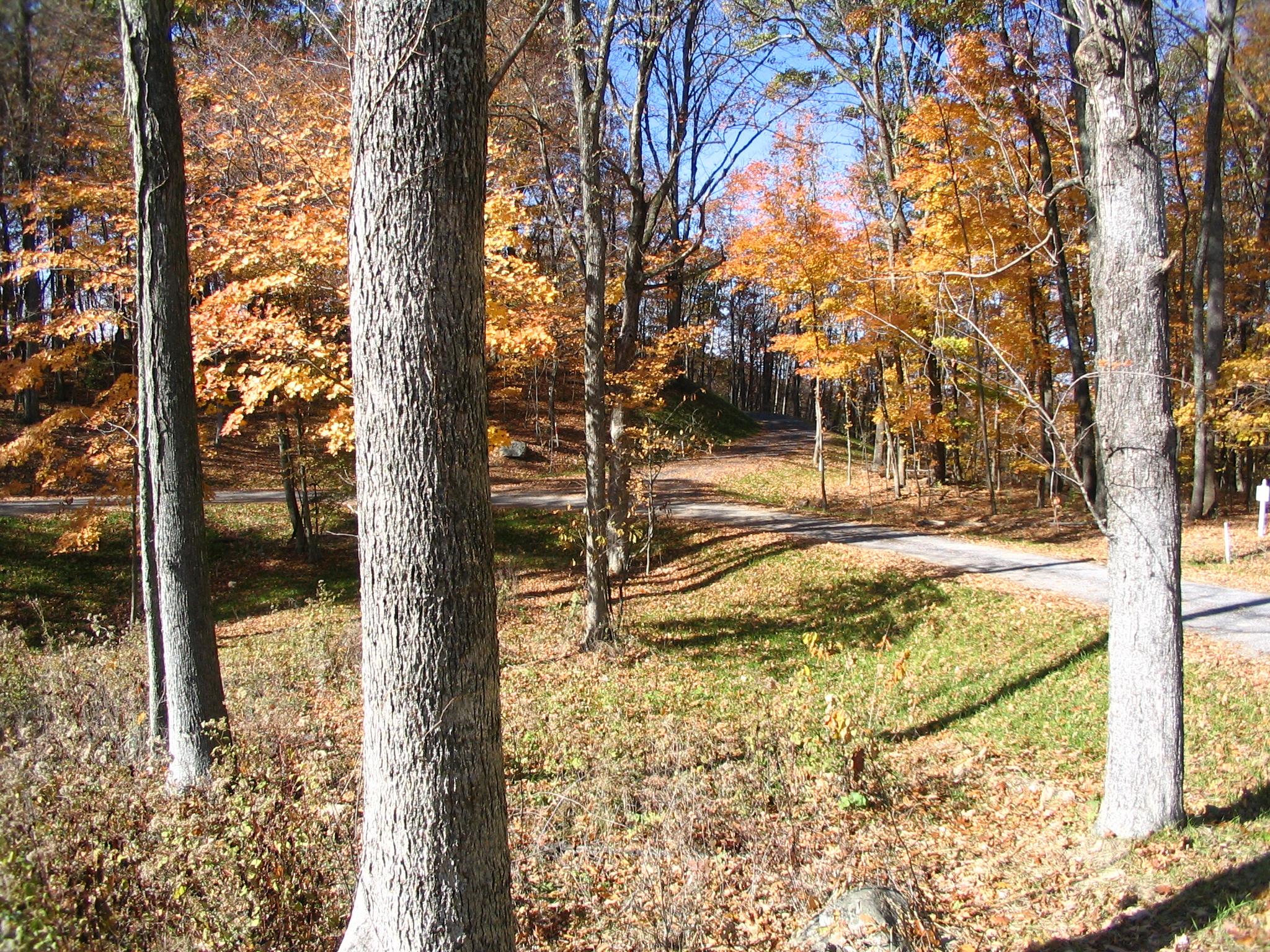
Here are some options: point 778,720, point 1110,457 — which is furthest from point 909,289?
point 1110,457

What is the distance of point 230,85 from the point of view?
46.4ft

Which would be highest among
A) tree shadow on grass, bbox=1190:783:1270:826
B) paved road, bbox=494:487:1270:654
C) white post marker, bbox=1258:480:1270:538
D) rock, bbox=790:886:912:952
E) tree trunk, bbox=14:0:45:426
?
tree trunk, bbox=14:0:45:426

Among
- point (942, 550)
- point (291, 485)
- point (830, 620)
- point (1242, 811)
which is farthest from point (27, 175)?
point (1242, 811)

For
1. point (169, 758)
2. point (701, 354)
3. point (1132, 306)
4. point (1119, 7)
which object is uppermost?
point (701, 354)

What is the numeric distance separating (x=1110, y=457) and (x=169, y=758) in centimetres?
724

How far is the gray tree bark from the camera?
10859 millimetres

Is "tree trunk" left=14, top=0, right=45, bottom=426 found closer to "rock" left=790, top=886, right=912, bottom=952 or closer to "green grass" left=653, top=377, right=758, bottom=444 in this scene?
"rock" left=790, top=886, right=912, bottom=952

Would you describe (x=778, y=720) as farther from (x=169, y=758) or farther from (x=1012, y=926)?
(x=169, y=758)

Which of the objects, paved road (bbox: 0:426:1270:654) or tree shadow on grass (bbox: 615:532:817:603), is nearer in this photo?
paved road (bbox: 0:426:1270:654)

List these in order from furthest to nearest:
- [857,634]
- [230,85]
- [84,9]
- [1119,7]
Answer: [230,85], [857,634], [84,9], [1119,7]

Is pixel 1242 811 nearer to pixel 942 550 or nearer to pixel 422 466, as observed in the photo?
pixel 422 466

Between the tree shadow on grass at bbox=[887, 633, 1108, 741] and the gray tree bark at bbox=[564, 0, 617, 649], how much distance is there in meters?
4.55

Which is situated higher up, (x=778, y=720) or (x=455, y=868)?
(x=455, y=868)

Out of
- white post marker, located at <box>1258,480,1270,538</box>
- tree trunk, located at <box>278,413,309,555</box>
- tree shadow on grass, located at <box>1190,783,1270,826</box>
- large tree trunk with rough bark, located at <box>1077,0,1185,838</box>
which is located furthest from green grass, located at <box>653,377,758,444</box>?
large tree trunk with rough bark, located at <box>1077,0,1185,838</box>
